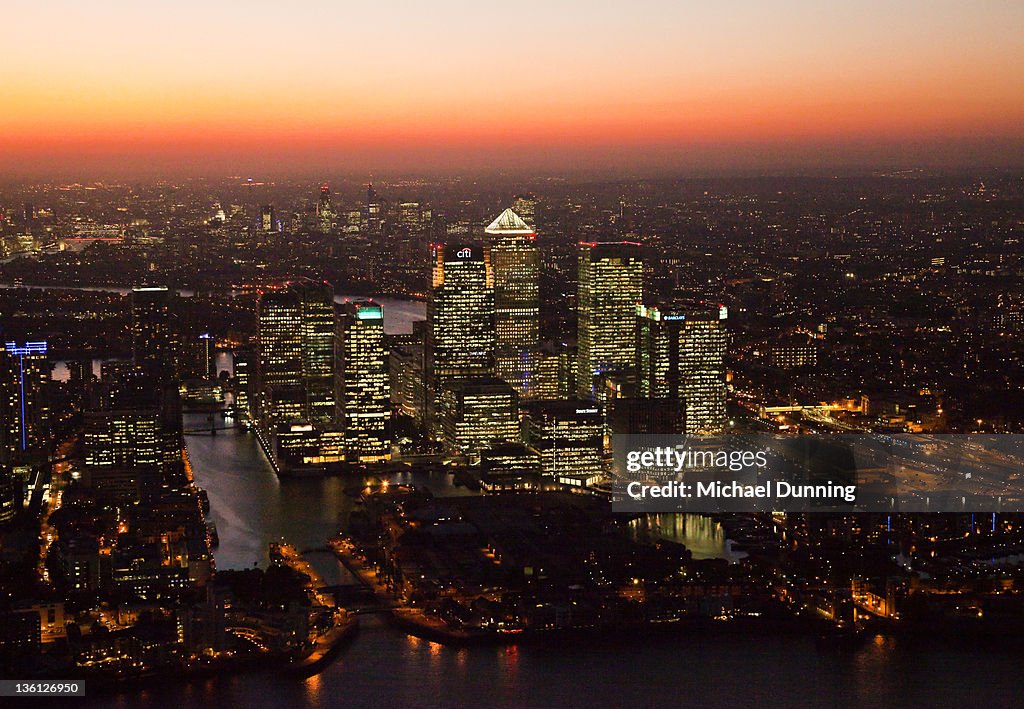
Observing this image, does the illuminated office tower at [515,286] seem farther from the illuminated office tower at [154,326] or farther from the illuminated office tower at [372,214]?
the illuminated office tower at [154,326]

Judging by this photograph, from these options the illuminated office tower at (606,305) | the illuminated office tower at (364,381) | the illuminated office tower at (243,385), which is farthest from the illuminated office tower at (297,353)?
the illuminated office tower at (606,305)

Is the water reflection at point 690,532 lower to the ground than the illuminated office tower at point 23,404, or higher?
lower

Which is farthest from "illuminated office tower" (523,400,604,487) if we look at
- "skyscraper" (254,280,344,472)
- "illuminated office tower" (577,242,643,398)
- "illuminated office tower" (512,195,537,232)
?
"illuminated office tower" (512,195,537,232)

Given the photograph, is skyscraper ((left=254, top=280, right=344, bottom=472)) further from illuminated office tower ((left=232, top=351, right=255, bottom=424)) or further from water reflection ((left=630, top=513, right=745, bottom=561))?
water reflection ((left=630, top=513, right=745, bottom=561))

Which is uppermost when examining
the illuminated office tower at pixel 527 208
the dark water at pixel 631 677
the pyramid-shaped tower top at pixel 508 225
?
the illuminated office tower at pixel 527 208

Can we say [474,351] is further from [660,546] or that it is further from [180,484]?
[660,546]

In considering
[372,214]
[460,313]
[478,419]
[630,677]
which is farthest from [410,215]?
[630,677]

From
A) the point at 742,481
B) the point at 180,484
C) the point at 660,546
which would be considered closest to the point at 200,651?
the point at 660,546
